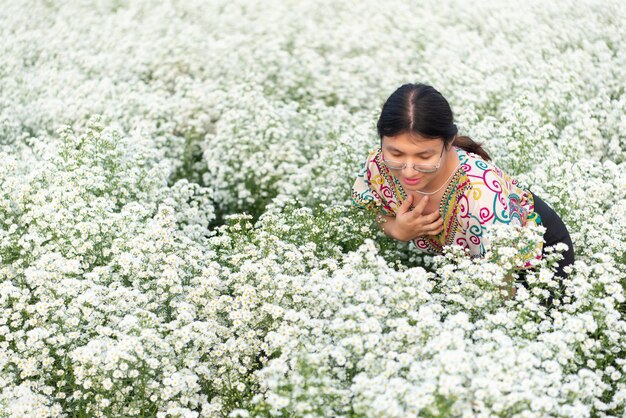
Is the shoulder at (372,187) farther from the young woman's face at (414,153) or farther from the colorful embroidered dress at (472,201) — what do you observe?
the young woman's face at (414,153)

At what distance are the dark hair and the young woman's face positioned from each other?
44mm

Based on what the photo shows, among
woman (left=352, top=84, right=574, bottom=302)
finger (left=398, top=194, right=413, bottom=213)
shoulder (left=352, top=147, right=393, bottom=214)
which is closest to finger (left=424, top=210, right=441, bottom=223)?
woman (left=352, top=84, right=574, bottom=302)

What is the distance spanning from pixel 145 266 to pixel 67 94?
4.91 m

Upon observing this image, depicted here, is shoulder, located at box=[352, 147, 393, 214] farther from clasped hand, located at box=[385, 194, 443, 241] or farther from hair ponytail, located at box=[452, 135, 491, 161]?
hair ponytail, located at box=[452, 135, 491, 161]

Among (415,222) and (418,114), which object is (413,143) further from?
(415,222)

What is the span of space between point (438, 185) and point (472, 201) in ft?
0.94

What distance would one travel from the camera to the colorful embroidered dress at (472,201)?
16.6 ft

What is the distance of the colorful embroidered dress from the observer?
5047mm

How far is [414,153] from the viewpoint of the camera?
489 cm

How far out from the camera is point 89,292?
4.83 metres

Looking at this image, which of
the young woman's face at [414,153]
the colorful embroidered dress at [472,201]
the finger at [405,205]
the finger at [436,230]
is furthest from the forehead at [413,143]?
the finger at [436,230]

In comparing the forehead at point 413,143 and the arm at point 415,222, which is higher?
the forehead at point 413,143

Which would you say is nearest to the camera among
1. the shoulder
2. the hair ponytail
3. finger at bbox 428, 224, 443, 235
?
finger at bbox 428, 224, 443, 235

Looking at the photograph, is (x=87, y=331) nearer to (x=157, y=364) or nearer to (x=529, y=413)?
(x=157, y=364)
